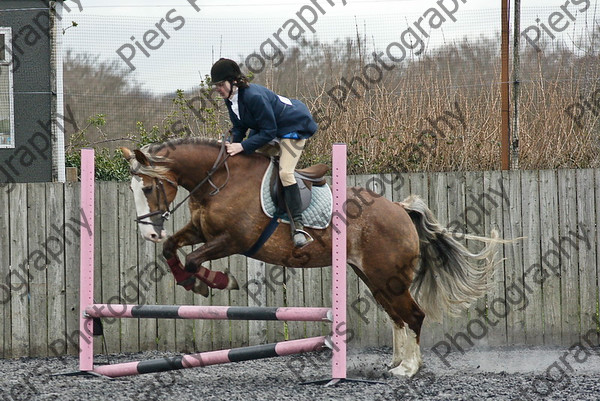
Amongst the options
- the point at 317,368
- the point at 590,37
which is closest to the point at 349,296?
the point at 317,368

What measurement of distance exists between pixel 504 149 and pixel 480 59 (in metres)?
2.23

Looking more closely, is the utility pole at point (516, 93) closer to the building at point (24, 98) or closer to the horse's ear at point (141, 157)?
the horse's ear at point (141, 157)

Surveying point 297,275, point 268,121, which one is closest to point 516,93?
point 297,275

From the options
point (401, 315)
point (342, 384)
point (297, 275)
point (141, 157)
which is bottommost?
point (342, 384)

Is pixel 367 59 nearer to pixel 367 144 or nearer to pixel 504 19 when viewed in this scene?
pixel 367 144

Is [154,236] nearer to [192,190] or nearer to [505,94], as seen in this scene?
[192,190]

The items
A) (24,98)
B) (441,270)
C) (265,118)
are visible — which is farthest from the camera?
(24,98)

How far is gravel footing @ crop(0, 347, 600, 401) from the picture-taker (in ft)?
15.3

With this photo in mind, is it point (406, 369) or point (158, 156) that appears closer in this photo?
point (158, 156)

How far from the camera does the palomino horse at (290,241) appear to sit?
4.81 metres

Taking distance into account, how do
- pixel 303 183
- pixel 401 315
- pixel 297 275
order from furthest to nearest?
pixel 297 275 < pixel 401 315 < pixel 303 183

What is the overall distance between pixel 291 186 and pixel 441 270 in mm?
1550

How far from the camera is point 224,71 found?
4789 mm

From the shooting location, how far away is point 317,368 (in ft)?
20.1
